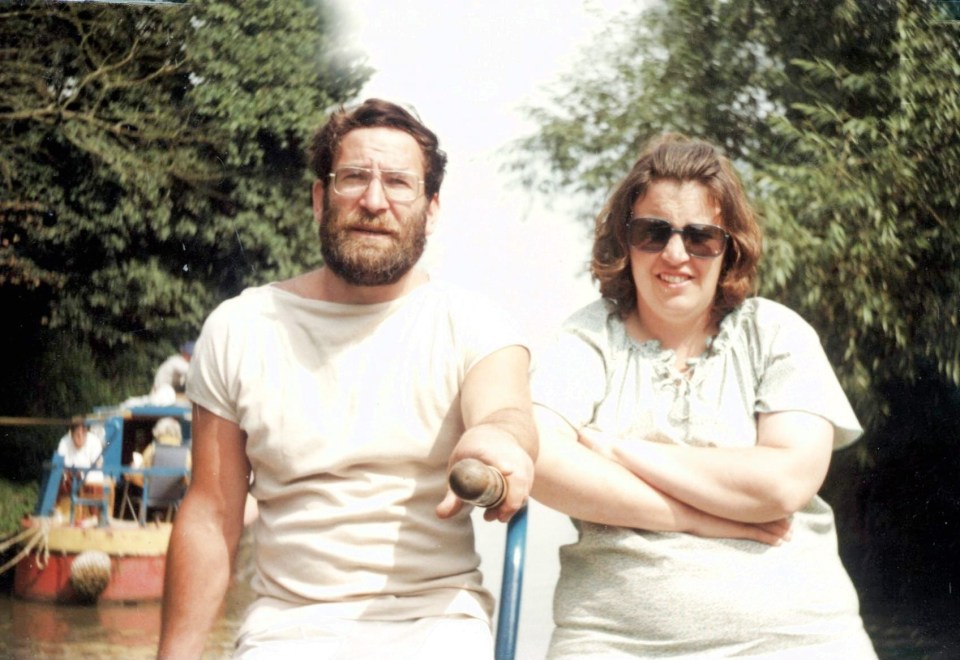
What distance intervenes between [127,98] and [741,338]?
8.50ft

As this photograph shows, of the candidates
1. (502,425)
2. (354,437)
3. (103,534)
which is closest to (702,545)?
(502,425)

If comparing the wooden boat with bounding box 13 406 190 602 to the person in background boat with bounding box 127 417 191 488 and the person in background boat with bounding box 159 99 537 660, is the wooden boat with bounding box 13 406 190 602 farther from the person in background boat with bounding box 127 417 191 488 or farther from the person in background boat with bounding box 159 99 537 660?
the person in background boat with bounding box 159 99 537 660

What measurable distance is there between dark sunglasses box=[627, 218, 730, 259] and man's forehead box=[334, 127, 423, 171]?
36 cm

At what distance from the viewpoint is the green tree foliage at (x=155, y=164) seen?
3.50 meters

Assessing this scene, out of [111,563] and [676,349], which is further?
[111,563]

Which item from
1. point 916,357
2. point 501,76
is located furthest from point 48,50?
point 916,357

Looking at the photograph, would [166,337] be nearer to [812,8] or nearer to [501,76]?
[501,76]

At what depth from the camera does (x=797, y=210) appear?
3.58 m

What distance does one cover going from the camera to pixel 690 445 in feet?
5.27

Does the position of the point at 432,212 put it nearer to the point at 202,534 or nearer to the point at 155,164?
the point at 202,534

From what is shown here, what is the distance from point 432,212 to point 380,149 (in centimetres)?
13

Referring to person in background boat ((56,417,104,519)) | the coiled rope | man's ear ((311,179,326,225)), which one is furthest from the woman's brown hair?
the coiled rope

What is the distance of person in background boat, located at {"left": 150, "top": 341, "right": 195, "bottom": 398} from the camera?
365 centimetres

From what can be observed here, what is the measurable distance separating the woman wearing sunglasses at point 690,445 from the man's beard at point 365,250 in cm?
28
